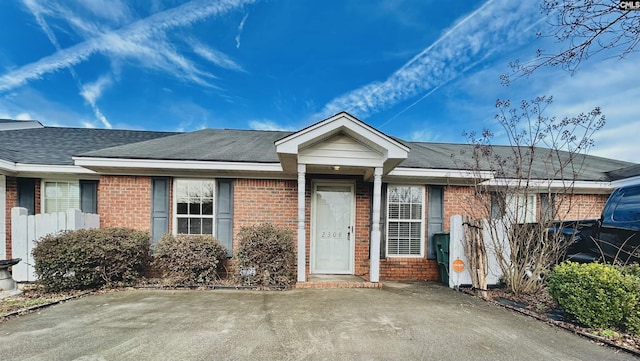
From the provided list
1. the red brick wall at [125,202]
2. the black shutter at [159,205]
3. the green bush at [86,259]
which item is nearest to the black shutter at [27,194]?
the red brick wall at [125,202]

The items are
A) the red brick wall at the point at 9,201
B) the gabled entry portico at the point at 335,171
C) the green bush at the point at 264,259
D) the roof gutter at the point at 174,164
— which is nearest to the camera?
the gabled entry portico at the point at 335,171

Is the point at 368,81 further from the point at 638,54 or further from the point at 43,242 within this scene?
the point at 43,242

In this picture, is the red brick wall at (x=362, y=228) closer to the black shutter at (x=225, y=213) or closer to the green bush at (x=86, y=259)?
the black shutter at (x=225, y=213)

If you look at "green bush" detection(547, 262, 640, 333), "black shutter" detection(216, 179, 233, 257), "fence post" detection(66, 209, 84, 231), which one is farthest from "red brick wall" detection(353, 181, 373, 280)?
"fence post" detection(66, 209, 84, 231)

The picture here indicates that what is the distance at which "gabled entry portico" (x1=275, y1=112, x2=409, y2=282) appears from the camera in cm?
575

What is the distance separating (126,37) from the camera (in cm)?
1099

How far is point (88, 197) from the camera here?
7.32 meters

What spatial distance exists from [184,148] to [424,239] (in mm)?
6552

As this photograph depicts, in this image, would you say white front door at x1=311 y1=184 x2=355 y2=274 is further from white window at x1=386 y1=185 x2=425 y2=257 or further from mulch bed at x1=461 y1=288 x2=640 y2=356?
mulch bed at x1=461 y1=288 x2=640 y2=356

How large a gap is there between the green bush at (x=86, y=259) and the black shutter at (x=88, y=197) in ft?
4.82

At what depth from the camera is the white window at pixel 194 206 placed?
707 centimetres

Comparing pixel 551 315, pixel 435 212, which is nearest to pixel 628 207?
pixel 551 315

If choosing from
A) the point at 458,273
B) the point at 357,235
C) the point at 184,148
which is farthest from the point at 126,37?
the point at 458,273

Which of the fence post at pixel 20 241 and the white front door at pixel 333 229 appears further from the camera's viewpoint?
the white front door at pixel 333 229
